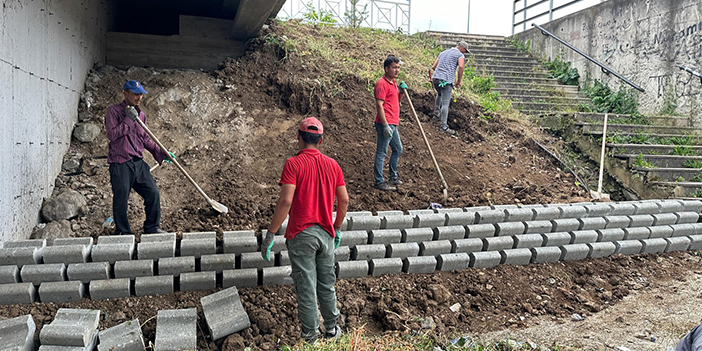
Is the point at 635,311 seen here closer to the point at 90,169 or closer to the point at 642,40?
the point at 90,169

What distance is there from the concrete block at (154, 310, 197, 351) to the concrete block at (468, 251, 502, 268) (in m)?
2.86

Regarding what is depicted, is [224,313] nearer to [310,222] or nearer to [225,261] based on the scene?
[225,261]

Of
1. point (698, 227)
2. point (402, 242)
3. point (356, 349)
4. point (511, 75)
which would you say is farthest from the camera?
point (511, 75)

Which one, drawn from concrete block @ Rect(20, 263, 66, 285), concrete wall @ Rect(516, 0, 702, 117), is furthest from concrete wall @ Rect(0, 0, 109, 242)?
concrete wall @ Rect(516, 0, 702, 117)

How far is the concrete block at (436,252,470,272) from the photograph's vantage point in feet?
16.0

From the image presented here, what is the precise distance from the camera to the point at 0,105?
4.49 meters

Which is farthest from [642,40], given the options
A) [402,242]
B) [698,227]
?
[402,242]

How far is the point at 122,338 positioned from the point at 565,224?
4751 millimetres

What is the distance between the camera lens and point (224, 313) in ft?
12.6

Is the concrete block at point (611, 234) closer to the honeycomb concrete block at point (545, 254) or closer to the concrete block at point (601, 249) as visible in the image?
the concrete block at point (601, 249)

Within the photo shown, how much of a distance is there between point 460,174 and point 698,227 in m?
3.20

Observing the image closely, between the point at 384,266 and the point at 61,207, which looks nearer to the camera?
the point at 384,266

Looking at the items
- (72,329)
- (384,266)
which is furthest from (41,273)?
(384,266)

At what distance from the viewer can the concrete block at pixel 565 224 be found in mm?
5434
